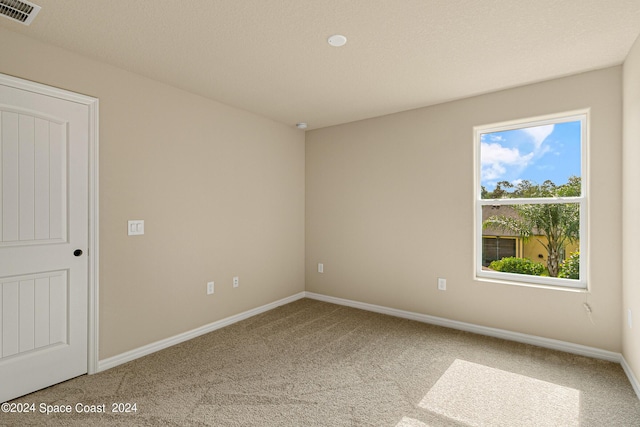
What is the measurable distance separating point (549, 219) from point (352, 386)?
239 cm

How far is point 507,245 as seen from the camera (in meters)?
3.30

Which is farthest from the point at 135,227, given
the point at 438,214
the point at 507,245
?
the point at 507,245

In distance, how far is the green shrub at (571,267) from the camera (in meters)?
A: 2.96

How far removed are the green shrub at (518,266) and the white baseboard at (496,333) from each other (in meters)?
0.59

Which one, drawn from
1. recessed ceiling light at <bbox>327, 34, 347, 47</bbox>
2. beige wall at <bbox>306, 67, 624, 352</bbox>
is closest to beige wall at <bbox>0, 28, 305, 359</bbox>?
beige wall at <bbox>306, 67, 624, 352</bbox>

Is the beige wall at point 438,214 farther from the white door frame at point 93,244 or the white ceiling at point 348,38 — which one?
the white door frame at point 93,244

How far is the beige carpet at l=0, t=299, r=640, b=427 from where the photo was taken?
1.99 meters

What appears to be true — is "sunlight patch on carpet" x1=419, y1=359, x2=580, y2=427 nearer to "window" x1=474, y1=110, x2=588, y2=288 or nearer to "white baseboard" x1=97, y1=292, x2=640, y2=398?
"white baseboard" x1=97, y1=292, x2=640, y2=398

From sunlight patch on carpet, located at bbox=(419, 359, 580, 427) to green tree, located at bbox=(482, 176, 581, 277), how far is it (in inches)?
47.0

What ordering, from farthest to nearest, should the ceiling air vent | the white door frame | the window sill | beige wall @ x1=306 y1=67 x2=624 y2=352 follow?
the window sill → beige wall @ x1=306 y1=67 x2=624 y2=352 → the white door frame → the ceiling air vent

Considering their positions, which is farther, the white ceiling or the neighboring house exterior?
the neighboring house exterior

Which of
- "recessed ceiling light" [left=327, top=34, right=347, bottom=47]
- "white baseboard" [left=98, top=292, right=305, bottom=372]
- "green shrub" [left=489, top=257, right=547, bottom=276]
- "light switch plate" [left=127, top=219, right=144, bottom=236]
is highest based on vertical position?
"recessed ceiling light" [left=327, top=34, right=347, bottom=47]

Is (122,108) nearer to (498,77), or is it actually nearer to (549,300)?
(498,77)

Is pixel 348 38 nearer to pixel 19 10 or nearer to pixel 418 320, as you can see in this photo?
pixel 19 10
